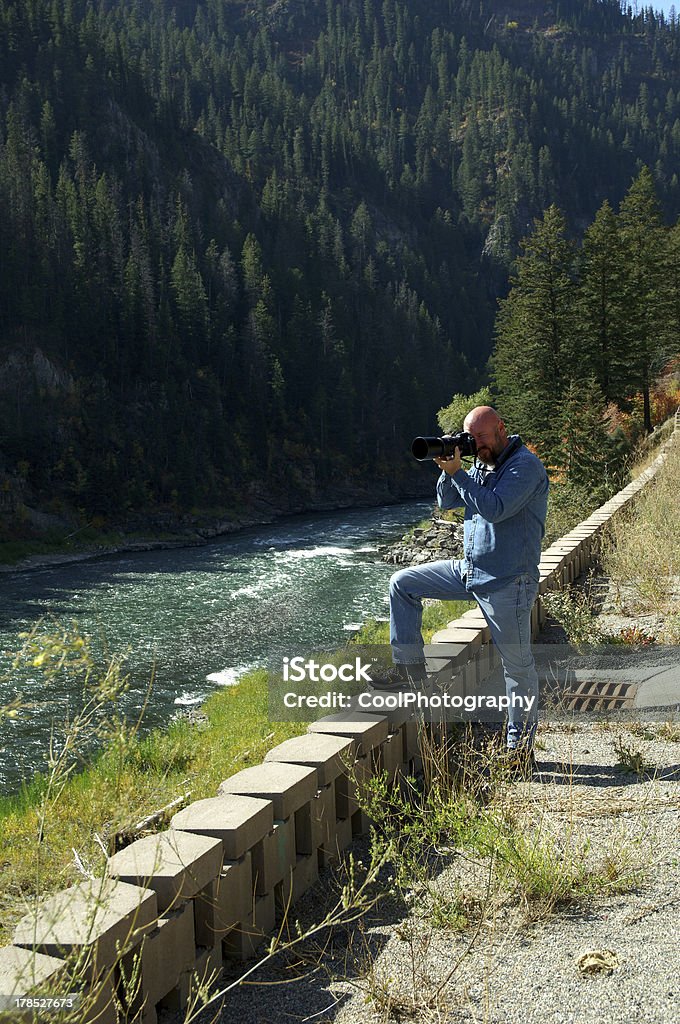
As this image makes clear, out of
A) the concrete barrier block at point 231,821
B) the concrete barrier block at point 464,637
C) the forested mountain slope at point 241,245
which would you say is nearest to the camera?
the concrete barrier block at point 231,821

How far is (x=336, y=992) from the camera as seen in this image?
3.31 m

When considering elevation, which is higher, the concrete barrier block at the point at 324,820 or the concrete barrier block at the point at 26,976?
the concrete barrier block at the point at 26,976

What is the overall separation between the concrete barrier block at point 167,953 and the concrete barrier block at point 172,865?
0.20 ft

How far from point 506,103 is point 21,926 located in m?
164

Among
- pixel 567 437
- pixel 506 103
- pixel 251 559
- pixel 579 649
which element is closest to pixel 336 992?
pixel 579 649

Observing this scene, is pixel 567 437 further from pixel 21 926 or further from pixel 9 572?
pixel 9 572

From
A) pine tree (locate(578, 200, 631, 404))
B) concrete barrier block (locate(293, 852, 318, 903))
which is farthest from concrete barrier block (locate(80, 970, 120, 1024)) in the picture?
pine tree (locate(578, 200, 631, 404))

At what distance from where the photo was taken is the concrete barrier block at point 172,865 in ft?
10.4

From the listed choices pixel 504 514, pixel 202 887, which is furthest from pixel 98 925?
pixel 504 514

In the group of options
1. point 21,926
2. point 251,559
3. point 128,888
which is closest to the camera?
point 21,926

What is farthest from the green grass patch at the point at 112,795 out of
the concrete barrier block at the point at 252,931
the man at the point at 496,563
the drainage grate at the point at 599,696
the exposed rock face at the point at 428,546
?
the exposed rock face at the point at 428,546

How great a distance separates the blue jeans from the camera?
5.05 metres

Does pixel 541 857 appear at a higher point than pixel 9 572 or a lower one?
higher

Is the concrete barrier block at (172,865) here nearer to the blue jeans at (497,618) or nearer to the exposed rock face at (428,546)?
the blue jeans at (497,618)
